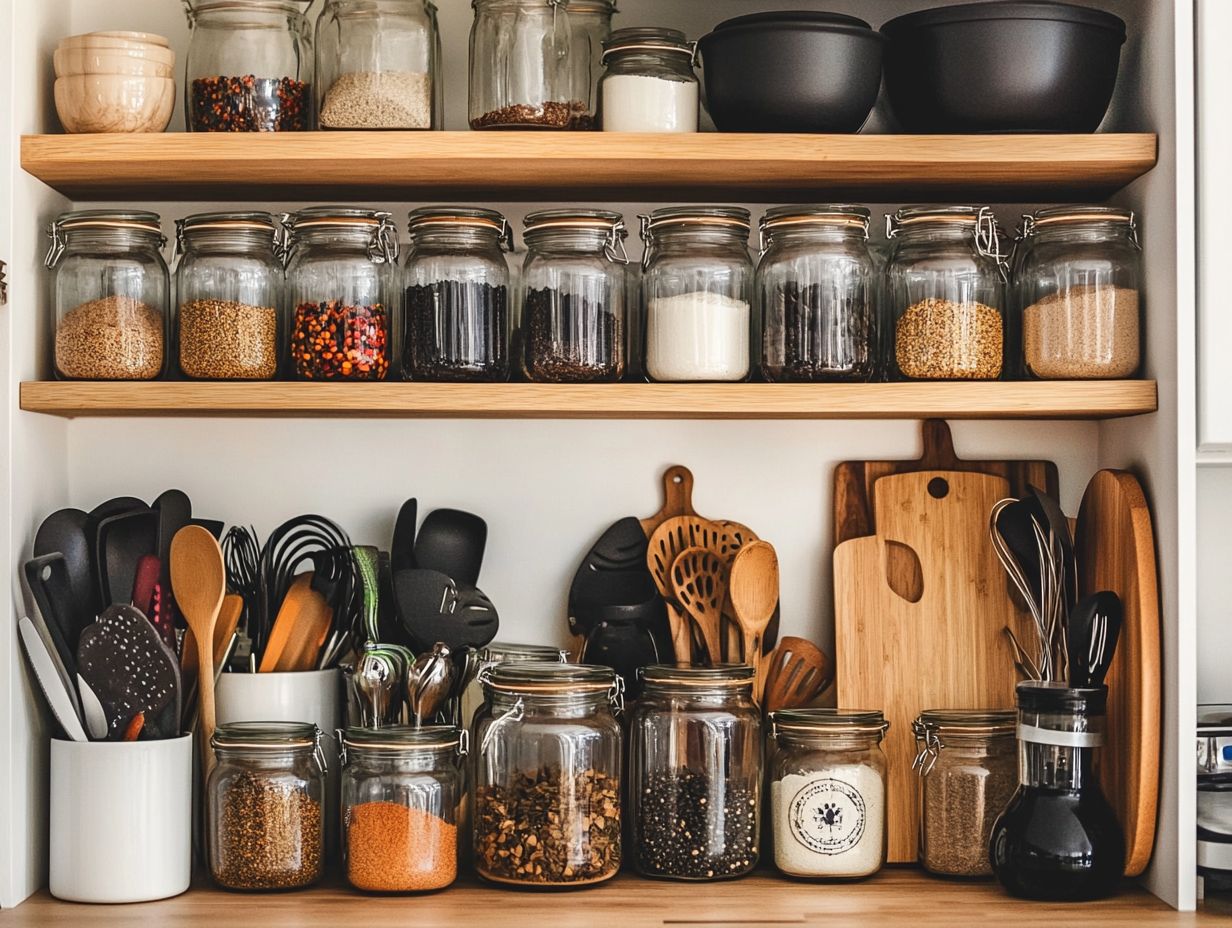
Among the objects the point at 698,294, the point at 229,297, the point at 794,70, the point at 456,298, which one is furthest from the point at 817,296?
the point at 229,297

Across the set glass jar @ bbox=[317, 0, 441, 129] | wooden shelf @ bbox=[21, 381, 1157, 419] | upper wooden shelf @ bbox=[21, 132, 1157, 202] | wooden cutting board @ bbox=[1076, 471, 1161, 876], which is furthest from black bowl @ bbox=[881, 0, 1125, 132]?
glass jar @ bbox=[317, 0, 441, 129]

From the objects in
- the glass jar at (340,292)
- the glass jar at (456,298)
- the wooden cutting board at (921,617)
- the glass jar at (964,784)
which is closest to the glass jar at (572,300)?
the glass jar at (456,298)

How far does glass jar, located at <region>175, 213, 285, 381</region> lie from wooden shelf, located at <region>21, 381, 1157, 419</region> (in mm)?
36

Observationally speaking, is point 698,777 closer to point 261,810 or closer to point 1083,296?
point 261,810

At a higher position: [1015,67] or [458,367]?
[1015,67]

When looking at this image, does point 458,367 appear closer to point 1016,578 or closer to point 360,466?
point 360,466

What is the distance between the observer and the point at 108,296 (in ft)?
4.94

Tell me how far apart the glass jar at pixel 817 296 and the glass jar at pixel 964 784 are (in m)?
0.40

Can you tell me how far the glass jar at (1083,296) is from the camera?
1476 millimetres

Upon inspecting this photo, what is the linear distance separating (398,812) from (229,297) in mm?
571

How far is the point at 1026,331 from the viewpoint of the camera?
1501mm

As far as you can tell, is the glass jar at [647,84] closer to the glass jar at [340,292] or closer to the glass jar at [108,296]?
the glass jar at [340,292]

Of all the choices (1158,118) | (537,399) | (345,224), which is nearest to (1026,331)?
(1158,118)

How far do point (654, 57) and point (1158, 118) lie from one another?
0.53 meters
